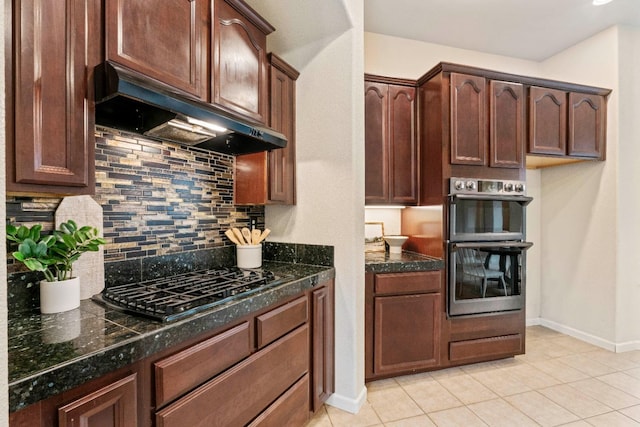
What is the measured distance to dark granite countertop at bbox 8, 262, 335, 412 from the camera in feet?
2.19

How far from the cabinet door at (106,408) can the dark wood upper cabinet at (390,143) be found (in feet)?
6.57

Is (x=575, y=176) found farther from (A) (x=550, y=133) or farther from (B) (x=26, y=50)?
(B) (x=26, y=50)

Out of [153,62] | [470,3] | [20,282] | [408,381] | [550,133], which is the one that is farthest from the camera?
[550,133]

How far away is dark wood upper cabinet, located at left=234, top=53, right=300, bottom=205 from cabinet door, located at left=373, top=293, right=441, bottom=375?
1.08m

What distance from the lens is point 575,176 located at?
306 centimetres

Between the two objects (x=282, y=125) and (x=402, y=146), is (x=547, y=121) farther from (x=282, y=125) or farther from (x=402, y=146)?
(x=282, y=125)

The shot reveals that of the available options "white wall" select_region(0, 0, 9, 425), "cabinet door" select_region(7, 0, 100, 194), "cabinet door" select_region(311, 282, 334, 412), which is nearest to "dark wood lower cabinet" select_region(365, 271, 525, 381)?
"cabinet door" select_region(311, 282, 334, 412)

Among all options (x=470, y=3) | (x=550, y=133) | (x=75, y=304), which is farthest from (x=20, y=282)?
(x=550, y=133)

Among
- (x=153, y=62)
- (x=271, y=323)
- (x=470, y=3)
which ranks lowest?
(x=271, y=323)

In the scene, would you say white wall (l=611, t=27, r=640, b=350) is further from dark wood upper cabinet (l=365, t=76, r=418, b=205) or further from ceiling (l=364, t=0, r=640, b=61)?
dark wood upper cabinet (l=365, t=76, r=418, b=205)

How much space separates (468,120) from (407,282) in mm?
1405

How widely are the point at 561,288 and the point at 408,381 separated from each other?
7.19 feet

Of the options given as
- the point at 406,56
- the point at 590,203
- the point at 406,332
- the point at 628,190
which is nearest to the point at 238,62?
the point at 406,56

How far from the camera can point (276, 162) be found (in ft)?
6.46
